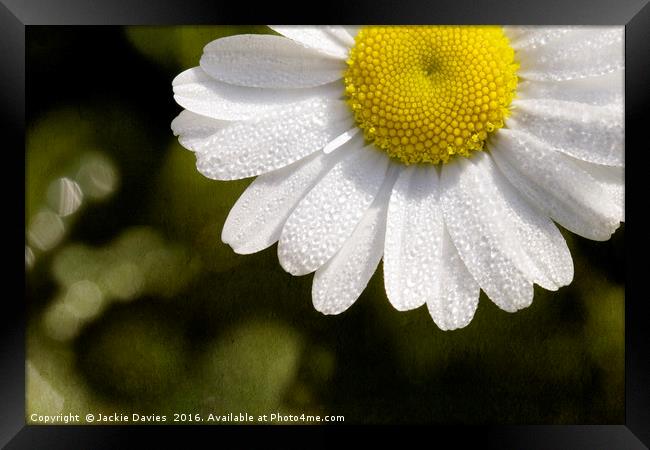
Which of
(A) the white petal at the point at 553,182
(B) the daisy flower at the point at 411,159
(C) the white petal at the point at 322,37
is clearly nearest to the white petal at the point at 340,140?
(B) the daisy flower at the point at 411,159

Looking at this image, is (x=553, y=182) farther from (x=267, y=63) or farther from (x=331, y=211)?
(x=267, y=63)

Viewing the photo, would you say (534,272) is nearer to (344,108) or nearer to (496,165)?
(496,165)

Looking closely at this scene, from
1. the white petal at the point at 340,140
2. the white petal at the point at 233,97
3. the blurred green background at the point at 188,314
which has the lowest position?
the blurred green background at the point at 188,314

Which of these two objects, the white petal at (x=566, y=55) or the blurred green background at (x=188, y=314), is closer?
the white petal at (x=566, y=55)

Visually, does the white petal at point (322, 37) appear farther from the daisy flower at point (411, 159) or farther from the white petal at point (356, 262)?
the white petal at point (356, 262)

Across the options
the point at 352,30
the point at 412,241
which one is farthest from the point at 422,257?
the point at 352,30

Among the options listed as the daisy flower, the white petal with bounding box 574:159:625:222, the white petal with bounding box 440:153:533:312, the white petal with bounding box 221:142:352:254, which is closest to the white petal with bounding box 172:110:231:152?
the daisy flower
